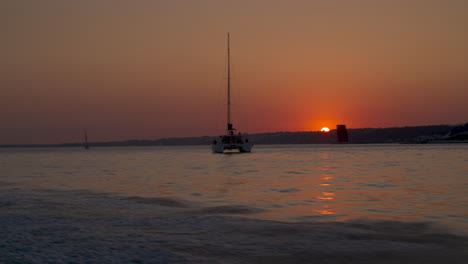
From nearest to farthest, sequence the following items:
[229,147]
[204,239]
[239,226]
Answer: [204,239] < [239,226] < [229,147]

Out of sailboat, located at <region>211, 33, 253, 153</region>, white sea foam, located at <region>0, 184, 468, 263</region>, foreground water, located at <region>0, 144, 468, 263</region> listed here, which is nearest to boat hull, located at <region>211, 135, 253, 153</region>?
sailboat, located at <region>211, 33, 253, 153</region>

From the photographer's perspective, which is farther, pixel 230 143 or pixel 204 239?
pixel 230 143

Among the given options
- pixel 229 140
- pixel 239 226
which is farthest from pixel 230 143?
pixel 239 226

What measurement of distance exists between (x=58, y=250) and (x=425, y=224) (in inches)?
368

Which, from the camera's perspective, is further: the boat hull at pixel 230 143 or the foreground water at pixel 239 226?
the boat hull at pixel 230 143

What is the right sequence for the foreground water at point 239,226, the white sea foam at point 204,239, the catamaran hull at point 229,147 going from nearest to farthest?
1. the white sea foam at point 204,239
2. the foreground water at point 239,226
3. the catamaran hull at point 229,147

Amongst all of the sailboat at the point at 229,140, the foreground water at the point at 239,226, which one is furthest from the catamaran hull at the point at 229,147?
the foreground water at the point at 239,226

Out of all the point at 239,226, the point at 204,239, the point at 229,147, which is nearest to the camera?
the point at 204,239

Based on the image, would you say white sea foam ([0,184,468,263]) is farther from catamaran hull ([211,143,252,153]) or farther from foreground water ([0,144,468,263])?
catamaran hull ([211,143,252,153])

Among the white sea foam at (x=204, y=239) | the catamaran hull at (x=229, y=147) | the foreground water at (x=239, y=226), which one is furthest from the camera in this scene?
the catamaran hull at (x=229, y=147)

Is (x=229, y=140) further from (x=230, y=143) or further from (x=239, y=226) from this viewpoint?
(x=239, y=226)

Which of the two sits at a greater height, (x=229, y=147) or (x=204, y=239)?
(x=229, y=147)

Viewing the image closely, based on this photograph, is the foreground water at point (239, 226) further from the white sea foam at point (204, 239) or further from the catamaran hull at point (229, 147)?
the catamaran hull at point (229, 147)

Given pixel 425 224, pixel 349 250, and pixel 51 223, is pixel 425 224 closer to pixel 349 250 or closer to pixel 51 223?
pixel 349 250
